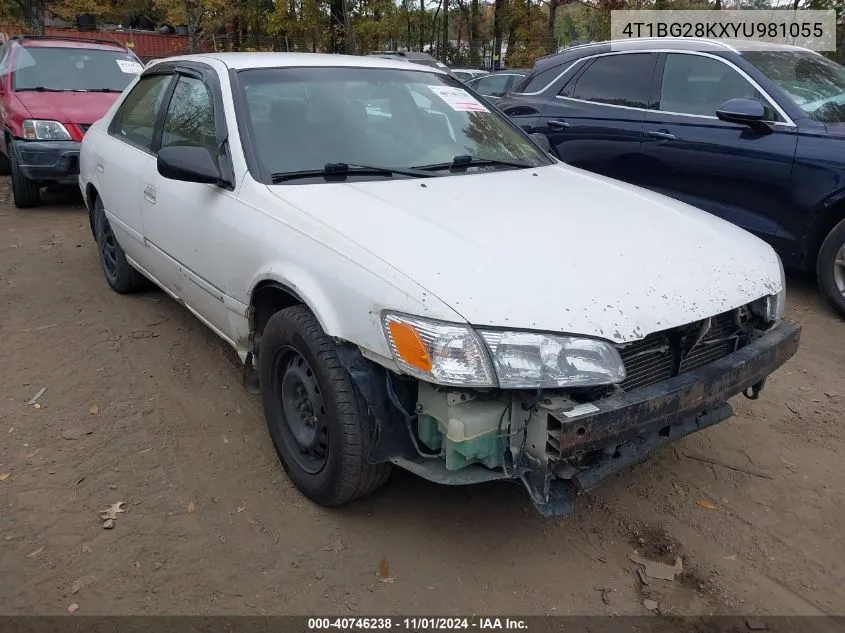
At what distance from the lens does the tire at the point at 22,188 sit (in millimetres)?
7707

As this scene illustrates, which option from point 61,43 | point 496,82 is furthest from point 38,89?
point 496,82

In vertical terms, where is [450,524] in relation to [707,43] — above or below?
below

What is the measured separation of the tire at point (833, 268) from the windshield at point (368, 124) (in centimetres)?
227

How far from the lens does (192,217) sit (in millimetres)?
3422

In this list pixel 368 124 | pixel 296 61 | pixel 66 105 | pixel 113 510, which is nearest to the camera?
pixel 113 510

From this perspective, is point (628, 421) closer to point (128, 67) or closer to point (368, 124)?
point (368, 124)

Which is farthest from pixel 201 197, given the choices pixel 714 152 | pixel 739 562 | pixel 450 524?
pixel 714 152

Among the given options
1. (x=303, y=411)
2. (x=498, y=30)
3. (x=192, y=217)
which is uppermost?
(x=498, y=30)

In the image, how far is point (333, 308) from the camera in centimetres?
249

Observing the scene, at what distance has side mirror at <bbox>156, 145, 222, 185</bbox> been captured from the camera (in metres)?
3.10

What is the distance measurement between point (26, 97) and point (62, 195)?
4.98 feet

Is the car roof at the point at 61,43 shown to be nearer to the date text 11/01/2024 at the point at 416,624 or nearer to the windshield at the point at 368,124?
the windshield at the point at 368,124

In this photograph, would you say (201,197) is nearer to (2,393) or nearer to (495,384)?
(2,393)

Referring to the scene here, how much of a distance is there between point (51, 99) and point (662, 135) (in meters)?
6.42
